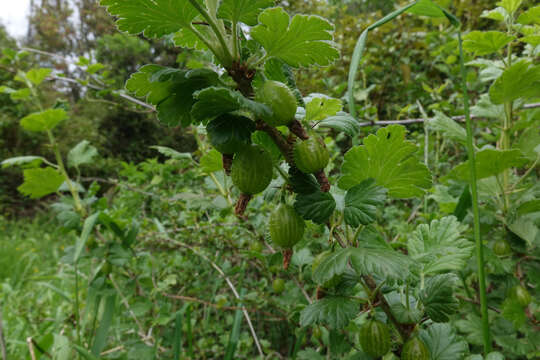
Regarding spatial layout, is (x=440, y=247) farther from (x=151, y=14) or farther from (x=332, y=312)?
(x=151, y=14)

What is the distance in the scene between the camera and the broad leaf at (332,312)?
0.33 meters

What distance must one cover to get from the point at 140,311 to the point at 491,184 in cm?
95

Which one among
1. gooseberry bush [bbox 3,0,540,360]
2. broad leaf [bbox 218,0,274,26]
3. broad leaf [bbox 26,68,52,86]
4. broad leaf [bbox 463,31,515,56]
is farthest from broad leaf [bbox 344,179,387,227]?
broad leaf [bbox 26,68,52,86]

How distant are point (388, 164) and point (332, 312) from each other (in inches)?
7.0

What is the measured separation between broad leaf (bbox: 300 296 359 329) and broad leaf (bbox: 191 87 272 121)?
0.73ft

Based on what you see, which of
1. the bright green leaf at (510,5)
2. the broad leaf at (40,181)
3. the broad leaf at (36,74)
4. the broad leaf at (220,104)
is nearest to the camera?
the broad leaf at (220,104)

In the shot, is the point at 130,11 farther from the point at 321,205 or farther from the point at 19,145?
the point at 19,145

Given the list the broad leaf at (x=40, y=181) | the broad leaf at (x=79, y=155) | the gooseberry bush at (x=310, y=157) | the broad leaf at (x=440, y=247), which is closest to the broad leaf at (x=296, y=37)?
the gooseberry bush at (x=310, y=157)

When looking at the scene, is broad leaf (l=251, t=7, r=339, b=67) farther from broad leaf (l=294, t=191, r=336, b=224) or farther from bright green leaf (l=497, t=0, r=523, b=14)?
bright green leaf (l=497, t=0, r=523, b=14)

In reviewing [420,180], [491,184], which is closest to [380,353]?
[420,180]

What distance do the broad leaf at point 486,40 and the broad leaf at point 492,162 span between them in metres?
0.26

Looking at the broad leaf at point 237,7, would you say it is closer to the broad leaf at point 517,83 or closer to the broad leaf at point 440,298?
the broad leaf at point 440,298

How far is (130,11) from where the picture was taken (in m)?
0.31

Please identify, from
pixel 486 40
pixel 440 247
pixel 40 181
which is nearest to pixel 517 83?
pixel 486 40
